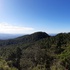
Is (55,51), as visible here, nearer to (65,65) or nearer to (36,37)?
(65,65)

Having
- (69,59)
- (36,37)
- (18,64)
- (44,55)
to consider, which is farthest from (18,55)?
(36,37)

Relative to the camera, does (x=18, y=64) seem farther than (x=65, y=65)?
Yes

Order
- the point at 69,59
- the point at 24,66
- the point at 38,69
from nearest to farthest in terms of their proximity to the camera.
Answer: the point at 38,69
the point at 69,59
the point at 24,66

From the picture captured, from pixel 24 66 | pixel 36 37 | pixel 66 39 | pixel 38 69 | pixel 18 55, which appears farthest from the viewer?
pixel 36 37

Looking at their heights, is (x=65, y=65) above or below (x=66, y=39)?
below

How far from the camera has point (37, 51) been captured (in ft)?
165

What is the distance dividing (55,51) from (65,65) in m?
22.8

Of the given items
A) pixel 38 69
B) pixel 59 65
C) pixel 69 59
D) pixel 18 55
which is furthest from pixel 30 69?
pixel 18 55

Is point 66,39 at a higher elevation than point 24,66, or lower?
higher

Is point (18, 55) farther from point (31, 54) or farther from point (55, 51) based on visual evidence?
point (55, 51)

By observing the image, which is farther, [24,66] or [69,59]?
[24,66]

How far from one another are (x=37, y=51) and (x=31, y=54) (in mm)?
2652

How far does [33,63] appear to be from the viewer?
145ft

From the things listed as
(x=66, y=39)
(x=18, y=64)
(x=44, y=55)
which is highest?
(x=66, y=39)
